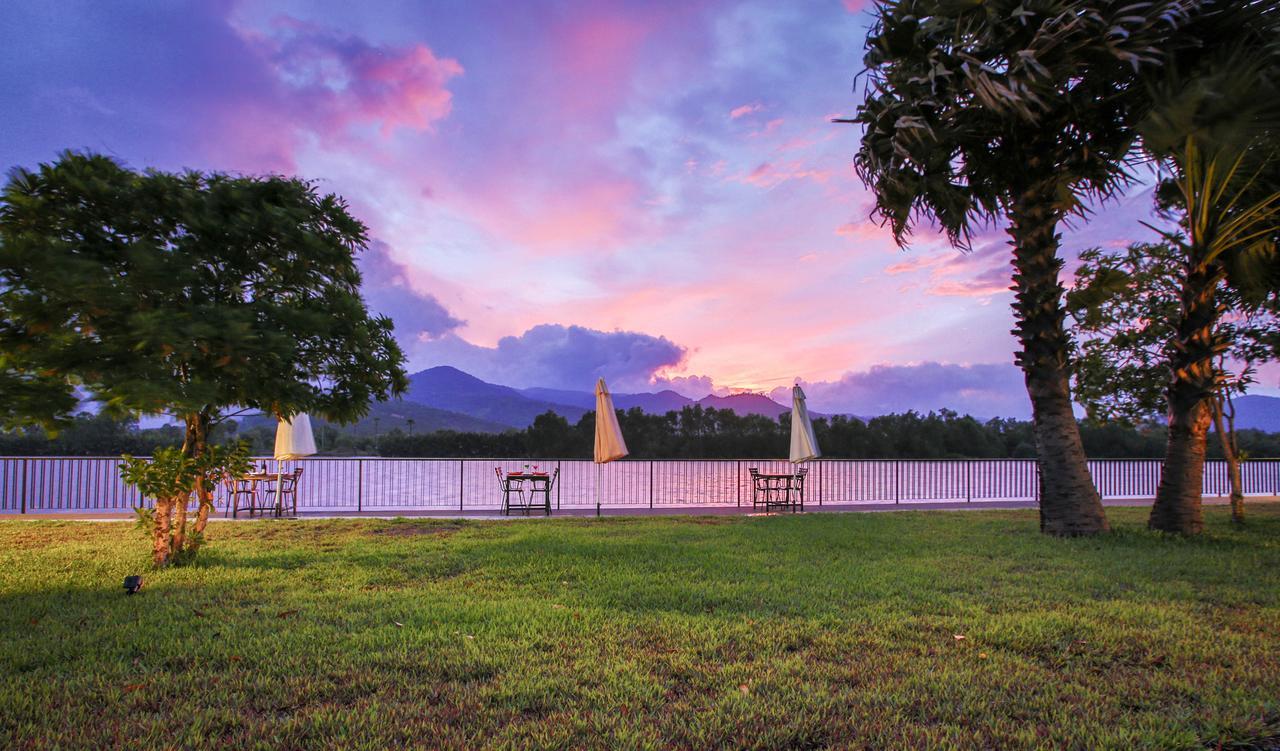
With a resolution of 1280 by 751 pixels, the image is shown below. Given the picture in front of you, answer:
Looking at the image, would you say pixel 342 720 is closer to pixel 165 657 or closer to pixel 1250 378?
pixel 165 657

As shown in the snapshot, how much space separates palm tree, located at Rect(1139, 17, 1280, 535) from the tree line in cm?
2114

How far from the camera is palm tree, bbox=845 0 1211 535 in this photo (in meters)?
8.48

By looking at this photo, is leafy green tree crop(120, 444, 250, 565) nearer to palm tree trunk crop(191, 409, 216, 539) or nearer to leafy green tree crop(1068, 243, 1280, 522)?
palm tree trunk crop(191, 409, 216, 539)

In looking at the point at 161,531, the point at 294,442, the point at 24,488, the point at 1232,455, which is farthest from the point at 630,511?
the point at 24,488

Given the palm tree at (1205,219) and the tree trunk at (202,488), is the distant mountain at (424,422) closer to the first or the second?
the tree trunk at (202,488)

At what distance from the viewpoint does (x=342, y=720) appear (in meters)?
2.93

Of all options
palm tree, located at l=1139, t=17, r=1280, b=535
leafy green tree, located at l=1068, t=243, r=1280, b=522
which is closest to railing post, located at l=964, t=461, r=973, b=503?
leafy green tree, located at l=1068, t=243, r=1280, b=522

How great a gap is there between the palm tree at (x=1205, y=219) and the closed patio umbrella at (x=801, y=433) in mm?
6119

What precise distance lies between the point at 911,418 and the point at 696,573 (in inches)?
1336

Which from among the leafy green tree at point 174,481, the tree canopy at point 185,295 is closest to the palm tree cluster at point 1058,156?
the tree canopy at point 185,295

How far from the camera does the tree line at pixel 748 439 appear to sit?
32.1 m

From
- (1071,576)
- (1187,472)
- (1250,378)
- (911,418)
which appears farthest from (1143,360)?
(911,418)

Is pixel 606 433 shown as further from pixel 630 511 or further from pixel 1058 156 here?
pixel 1058 156

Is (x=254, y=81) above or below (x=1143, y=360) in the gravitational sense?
above
